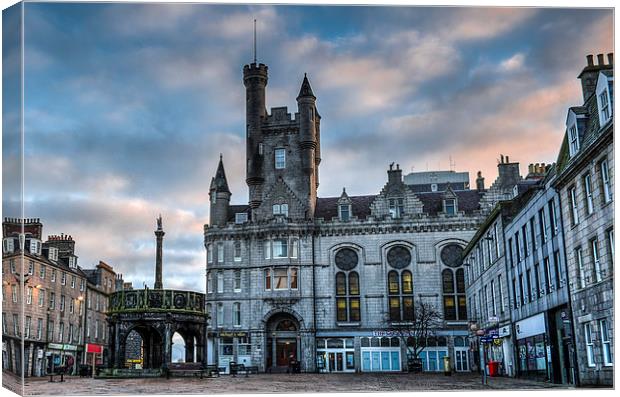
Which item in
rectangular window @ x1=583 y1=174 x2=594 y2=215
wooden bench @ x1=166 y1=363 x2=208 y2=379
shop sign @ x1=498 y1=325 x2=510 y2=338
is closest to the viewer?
rectangular window @ x1=583 y1=174 x2=594 y2=215

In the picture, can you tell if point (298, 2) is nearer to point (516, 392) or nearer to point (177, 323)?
point (516, 392)

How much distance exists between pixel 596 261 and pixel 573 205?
9.45ft

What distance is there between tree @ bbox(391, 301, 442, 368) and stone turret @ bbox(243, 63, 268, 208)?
17710mm

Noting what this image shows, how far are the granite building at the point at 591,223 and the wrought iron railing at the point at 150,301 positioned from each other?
797 inches

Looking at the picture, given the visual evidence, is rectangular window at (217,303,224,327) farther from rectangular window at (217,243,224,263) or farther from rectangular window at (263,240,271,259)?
rectangular window at (263,240,271,259)

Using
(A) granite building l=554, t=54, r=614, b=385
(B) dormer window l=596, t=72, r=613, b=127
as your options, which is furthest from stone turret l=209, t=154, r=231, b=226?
(B) dormer window l=596, t=72, r=613, b=127

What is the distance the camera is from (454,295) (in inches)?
2426

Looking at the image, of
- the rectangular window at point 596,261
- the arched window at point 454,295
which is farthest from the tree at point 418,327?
the rectangular window at point 596,261

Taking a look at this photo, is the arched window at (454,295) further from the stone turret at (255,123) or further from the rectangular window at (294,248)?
the stone turret at (255,123)

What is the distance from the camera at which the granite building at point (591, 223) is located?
2314cm

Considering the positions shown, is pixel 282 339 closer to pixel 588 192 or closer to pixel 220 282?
pixel 220 282

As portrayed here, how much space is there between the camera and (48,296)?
55125 mm

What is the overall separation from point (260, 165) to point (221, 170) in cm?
393

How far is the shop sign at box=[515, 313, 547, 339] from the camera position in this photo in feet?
102
